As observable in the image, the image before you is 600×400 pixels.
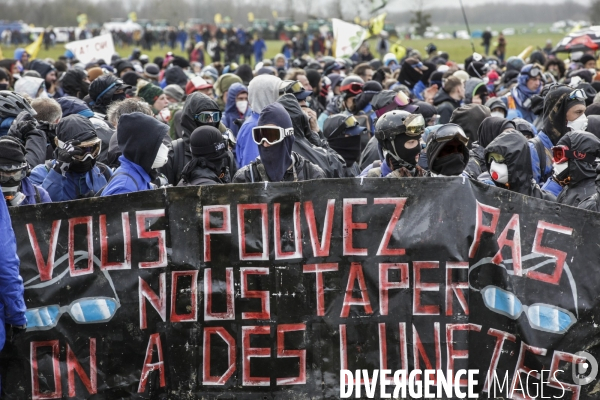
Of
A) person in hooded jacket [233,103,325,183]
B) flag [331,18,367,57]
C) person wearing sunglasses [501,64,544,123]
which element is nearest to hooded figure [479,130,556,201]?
person in hooded jacket [233,103,325,183]

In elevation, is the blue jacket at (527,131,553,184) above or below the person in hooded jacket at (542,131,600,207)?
Result: below

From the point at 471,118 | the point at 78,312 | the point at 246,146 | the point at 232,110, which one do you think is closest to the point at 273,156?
A: the point at 78,312

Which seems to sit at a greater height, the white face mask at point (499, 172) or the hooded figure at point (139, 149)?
the hooded figure at point (139, 149)

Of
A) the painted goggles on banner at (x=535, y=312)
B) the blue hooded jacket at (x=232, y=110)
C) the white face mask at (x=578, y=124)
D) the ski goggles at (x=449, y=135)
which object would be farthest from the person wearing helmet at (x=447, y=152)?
the blue hooded jacket at (x=232, y=110)

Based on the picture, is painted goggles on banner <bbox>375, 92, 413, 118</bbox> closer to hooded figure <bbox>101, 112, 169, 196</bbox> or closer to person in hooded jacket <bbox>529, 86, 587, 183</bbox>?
person in hooded jacket <bbox>529, 86, 587, 183</bbox>

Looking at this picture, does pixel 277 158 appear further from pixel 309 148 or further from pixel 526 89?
pixel 526 89

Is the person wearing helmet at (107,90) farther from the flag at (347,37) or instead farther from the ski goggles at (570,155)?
the flag at (347,37)

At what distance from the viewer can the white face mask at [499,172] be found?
5496 mm

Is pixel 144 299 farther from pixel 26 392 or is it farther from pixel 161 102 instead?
pixel 161 102

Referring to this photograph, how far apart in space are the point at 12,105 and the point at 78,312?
9.95 feet

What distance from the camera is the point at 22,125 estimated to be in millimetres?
6699

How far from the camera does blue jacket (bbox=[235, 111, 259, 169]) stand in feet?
23.7

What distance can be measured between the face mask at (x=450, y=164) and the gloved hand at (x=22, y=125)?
3.46 meters

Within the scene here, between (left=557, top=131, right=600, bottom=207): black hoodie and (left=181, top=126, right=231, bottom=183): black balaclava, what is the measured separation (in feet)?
8.12
